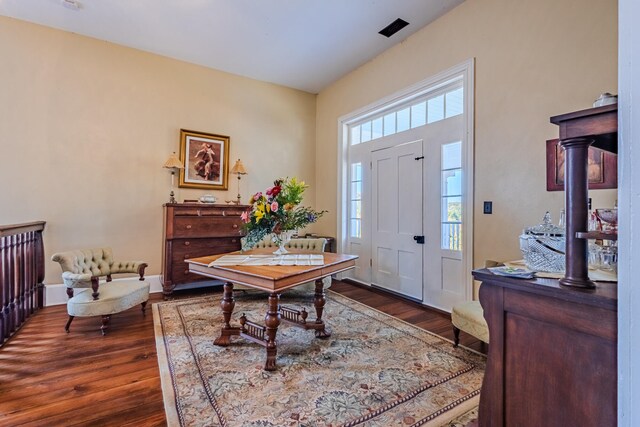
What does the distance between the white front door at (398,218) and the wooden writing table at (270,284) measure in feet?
4.90

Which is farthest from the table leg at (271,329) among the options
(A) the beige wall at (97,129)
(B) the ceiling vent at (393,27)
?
(B) the ceiling vent at (393,27)

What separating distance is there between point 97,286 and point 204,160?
2.34 metres

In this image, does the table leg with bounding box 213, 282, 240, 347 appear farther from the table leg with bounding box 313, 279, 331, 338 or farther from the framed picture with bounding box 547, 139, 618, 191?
the framed picture with bounding box 547, 139, 618, 191

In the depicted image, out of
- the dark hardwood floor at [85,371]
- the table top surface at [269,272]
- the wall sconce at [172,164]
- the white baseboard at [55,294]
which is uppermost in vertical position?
the wall sconce at [172,164]

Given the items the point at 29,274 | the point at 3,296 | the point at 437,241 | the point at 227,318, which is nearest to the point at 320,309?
the point at 227,318

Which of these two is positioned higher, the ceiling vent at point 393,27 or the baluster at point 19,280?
the ceiling vent at point 393,27

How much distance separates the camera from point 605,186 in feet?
7.12

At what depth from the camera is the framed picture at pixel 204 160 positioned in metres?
4.46

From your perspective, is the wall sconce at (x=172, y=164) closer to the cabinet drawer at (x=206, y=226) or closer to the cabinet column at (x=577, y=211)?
the cabinet drawer at (x=206, y=226)

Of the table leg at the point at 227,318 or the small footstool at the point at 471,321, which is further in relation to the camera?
the table leg at the point at 227,318

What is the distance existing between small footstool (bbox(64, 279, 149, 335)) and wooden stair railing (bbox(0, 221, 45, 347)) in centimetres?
45

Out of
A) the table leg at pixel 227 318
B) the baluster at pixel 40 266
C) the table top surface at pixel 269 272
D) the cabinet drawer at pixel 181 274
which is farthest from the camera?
the cabinet drawer at pixel 181 274

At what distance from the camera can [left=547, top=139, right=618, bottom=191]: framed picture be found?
7.00 feet

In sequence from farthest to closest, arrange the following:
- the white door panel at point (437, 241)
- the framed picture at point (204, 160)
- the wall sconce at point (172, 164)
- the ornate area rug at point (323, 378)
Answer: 1. the framed picture at point (204, 160)
2. the wall sconce at point (172, 164)
3. the white door panel at point (437, 241)
4. the ornate area rug at point (323, 378)
